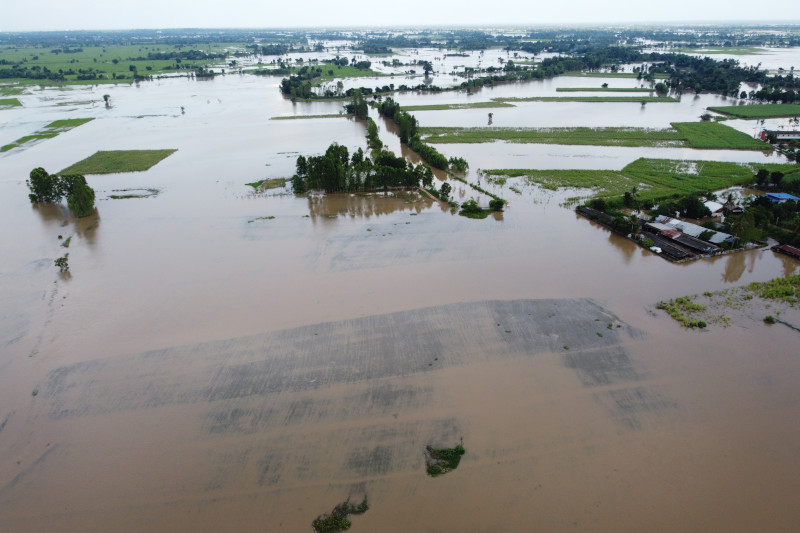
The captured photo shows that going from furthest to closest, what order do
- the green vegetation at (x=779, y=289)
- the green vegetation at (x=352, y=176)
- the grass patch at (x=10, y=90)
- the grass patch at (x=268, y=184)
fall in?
the grass patch at (x=10, y=90) → the grass patch at (x=268, y=184) → the green vegetation at (x=352, y=176) → the green vegetation at (x=779, y=289)

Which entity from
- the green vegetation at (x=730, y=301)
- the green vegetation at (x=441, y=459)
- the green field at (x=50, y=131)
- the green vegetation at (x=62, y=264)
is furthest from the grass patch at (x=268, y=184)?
the green field at (x=50, y=131)

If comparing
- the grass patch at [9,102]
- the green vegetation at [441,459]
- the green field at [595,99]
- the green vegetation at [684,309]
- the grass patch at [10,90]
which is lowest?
the green vegetation at [441,459]

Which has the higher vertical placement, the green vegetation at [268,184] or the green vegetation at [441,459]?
the green vegetation at [268,184]

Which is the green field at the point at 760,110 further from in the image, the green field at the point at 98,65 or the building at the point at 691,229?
the green field at the point at 98,65

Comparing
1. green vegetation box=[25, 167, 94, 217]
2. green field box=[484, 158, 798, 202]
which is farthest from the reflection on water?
green vegetation box=[25, 167, 94, 217]

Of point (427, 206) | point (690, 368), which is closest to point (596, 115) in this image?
point (427, 206)

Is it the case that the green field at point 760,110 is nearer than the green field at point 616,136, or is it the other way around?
the green field at point 616,136

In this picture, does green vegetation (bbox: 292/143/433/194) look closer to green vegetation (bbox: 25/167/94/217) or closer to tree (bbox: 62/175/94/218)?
tree (bbox: 62/175/94/218)

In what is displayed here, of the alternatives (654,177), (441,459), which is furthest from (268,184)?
(654,177)

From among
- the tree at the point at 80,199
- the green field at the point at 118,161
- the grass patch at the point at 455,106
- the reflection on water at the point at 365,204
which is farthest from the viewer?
the grass patch at the point at 455,106
